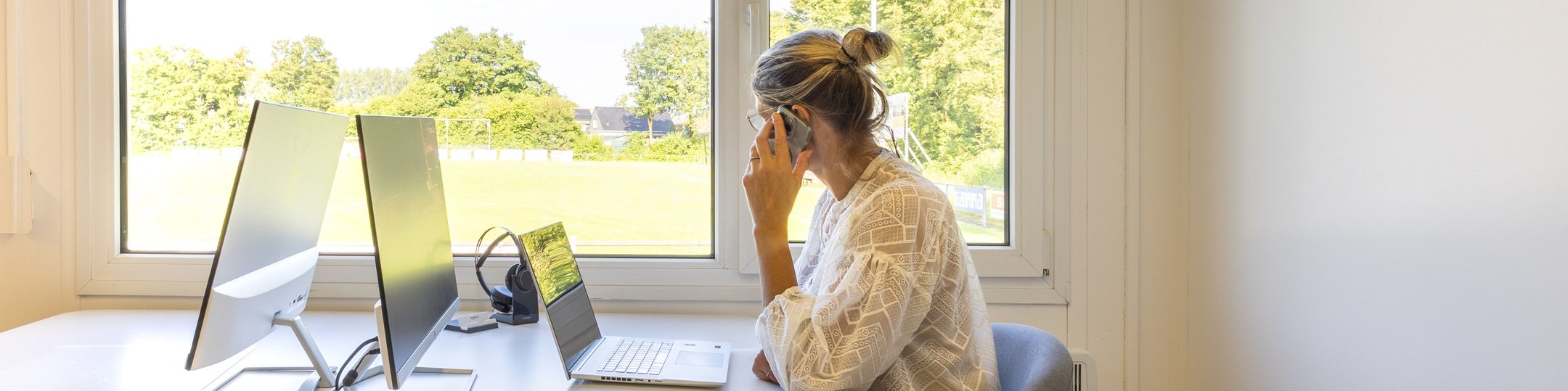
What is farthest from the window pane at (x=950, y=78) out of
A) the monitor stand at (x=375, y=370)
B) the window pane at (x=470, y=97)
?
the monitor stand at (x=375, y=370)

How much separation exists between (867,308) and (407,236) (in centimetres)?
71

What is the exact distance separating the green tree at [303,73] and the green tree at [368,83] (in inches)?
1.1

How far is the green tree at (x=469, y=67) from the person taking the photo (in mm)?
2070

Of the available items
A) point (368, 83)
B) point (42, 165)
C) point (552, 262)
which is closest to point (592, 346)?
point (552, 262)

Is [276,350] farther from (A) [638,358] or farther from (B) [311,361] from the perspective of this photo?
(A) [638,358]

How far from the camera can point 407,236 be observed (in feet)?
3.94

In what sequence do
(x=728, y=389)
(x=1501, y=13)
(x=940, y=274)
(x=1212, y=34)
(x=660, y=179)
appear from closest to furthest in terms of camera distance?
1. (x=1501, y=13)
2. (x=940, y=274)
3. (x=728, y=389)
4. (x=1212, y=34)
5. (x=660, y=179)

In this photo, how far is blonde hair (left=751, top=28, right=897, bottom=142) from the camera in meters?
1.27

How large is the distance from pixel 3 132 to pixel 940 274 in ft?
7.66

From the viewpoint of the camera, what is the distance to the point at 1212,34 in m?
1.81

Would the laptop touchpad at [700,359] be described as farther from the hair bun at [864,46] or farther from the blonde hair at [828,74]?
the hair bun at [864,46]

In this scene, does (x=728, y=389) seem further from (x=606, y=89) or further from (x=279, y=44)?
(x=279, y=44)

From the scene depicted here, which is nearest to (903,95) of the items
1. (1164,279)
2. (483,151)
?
(1164,279)

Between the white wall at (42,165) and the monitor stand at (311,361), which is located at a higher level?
the white wall at (42,165)
